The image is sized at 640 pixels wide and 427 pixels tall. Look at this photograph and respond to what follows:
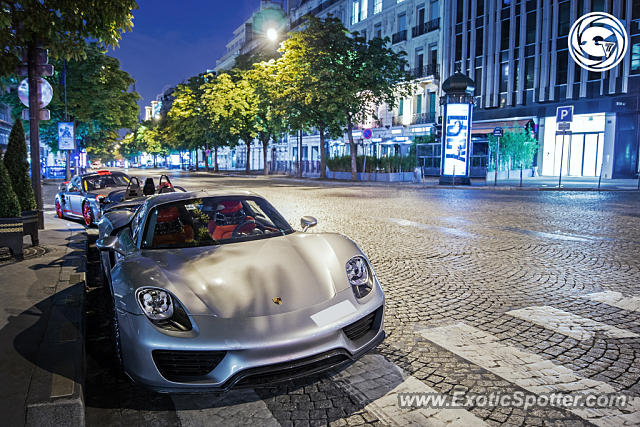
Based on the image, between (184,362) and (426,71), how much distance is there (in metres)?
45.9

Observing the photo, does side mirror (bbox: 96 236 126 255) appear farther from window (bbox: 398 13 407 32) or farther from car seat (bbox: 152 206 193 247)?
window (bbox: 398 13 407 32)

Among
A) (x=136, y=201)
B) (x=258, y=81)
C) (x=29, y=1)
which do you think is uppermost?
(x=258, y=81)

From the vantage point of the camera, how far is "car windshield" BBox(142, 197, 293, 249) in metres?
4.11

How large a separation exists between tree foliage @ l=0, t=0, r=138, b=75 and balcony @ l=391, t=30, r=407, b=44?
140 ft

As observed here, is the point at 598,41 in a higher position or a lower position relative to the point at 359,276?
higher

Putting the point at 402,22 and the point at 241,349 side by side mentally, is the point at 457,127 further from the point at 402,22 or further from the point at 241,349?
Result: the point at 241,349

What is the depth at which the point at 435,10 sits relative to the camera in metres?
44.8

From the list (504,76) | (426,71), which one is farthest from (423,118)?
(504,76)

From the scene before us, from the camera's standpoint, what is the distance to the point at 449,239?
9.31 m

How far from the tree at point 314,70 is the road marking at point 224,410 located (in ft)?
98.2

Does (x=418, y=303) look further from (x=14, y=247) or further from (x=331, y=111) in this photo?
(x=331, y=111)

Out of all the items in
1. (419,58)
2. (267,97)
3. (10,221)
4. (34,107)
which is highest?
(419,58)

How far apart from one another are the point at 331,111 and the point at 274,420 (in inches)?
1206

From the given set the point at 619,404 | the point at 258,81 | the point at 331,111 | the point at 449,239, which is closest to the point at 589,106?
the point at 331,111
